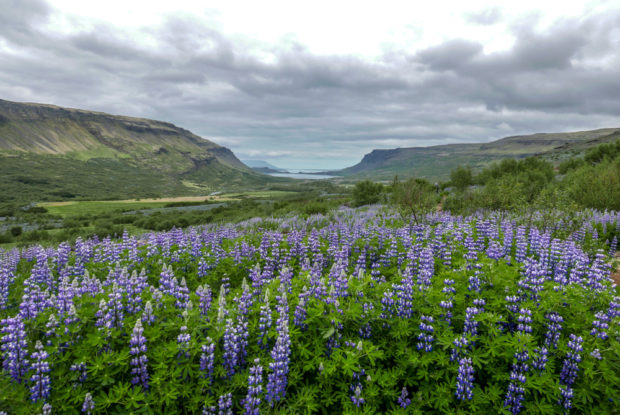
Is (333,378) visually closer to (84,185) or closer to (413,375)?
(413,375)

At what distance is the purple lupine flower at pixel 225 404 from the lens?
404cm

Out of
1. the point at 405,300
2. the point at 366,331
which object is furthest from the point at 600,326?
the point at 366,331

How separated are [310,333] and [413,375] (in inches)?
73.1

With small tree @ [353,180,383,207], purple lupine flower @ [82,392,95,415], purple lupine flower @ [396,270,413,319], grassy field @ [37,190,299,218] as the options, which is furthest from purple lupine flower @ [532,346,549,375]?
grassy field @ [37,190,299,218]

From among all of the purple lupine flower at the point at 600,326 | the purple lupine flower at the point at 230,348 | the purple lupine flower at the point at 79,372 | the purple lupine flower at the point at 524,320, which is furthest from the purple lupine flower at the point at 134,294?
the purple lupine flower at the point at 600,326

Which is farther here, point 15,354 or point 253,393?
point 15,354

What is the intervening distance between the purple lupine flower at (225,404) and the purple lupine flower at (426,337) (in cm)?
306

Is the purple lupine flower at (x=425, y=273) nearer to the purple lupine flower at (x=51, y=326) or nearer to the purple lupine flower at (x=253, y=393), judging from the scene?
the purple lupine flower at (x=253, y=393)

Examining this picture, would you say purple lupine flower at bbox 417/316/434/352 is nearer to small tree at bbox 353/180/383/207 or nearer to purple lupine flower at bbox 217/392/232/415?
purple lupine flower at bbox 217/392/232/415

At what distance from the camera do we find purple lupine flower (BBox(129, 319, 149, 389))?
13.9 feet

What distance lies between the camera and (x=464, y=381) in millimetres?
4375

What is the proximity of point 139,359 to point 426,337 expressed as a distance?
14.7ft

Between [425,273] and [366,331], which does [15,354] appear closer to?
[366,331]

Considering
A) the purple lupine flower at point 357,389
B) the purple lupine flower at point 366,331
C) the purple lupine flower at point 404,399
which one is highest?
the purple lupine flower at point 366,331
